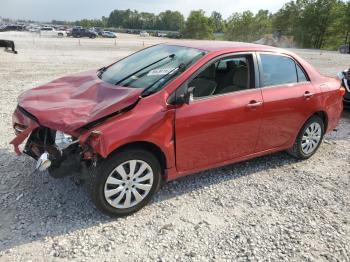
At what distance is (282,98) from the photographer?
455 cm

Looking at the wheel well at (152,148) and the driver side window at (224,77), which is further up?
the driver side window at (224,77)

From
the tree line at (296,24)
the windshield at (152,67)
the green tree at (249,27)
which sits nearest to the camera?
the windshield at (152,67)

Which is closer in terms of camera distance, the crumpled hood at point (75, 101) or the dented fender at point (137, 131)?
the dented fender at point (137, 131)

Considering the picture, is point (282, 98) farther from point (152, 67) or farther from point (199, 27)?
point (199, 27)

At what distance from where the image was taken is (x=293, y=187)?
452 cm

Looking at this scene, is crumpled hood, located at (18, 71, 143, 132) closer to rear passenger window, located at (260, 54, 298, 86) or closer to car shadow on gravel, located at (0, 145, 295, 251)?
car shadow on gravel, located at (0, 145, 295, 251)

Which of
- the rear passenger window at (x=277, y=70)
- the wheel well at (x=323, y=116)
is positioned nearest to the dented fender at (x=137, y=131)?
the rear passenger window at (x=277, y=70)

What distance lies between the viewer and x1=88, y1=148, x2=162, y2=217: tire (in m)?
3.40

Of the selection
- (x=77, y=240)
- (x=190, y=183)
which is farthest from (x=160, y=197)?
(x=77, y=240)

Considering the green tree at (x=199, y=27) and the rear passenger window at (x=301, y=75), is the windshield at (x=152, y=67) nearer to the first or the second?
the rear passenger window at (x=301, y=75)

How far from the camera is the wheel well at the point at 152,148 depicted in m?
3.51

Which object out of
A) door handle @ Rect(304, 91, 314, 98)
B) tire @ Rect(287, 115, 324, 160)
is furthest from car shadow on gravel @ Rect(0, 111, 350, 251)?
door handle @ Rect(304, 91, 314, 98)

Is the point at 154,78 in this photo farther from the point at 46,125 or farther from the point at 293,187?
the point at 293,187

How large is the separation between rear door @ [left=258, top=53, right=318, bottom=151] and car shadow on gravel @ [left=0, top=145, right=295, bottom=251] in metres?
0.58
